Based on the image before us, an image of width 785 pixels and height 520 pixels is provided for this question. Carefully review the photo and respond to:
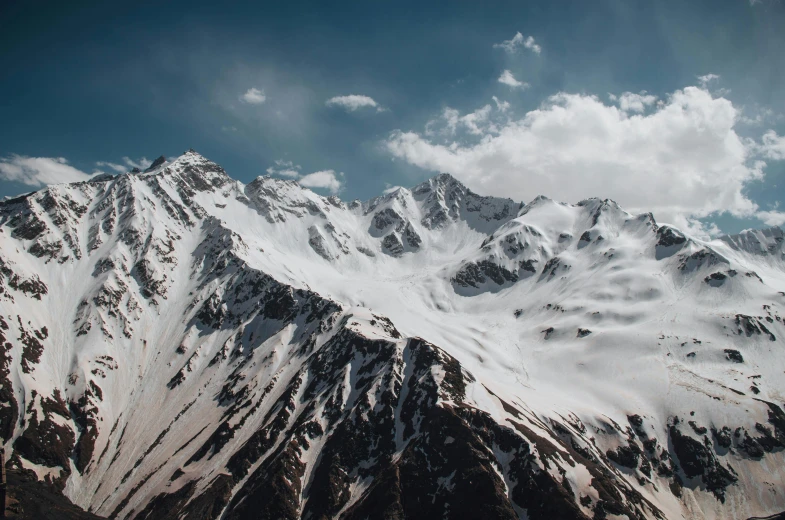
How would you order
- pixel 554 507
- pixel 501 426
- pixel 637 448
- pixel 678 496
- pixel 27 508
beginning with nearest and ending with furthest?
pixel 27 508 < pixel 554 507 < pixel 501 426 < pixel 678 496 < pixel 637 448

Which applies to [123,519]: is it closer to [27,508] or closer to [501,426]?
[27,508]

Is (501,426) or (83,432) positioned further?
(83,432)

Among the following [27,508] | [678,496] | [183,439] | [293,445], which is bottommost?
[183,439]

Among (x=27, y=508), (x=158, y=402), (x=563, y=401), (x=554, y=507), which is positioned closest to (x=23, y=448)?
(x=158, y=402)

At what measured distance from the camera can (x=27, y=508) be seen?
82.9 metres

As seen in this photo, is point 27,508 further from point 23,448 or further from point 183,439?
point 23,448

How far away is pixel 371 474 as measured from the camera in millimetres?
113250

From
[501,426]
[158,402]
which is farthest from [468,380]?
[158,402]

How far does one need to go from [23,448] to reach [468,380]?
160014 mm

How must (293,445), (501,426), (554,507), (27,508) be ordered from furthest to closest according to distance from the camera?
(293,445) < (501,426) < (554,507) < (27,508)

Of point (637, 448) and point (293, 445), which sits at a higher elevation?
point (637, 448)

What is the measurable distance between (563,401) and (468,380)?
66.4 meters

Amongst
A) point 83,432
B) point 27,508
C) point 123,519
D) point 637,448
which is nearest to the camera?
point 27,508

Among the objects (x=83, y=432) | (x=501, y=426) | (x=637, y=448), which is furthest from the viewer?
(x=83, y=432)
